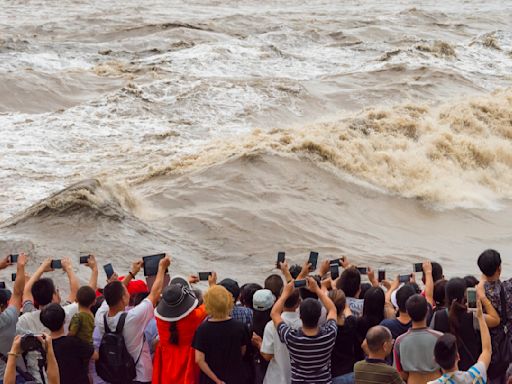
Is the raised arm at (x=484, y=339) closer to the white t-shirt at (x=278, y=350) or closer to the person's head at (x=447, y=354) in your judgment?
the person's head at (x=447, y=354)

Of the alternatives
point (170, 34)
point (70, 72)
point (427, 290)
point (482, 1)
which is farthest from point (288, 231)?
point (482, 1)

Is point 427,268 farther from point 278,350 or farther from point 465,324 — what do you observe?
point 278,350

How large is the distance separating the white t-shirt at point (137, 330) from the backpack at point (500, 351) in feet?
6.51

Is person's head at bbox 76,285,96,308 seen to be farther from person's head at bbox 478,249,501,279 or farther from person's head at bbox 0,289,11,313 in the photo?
person's head at bbox 478,249,501,279

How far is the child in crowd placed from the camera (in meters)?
5.14

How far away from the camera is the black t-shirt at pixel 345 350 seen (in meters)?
5.21

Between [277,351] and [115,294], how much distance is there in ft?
3.25

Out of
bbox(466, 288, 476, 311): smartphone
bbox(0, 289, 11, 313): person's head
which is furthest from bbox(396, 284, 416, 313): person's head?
bbox(0, 289, 11, 313): person's head

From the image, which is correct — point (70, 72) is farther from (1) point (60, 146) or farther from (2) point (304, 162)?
(2) point (304, 162)

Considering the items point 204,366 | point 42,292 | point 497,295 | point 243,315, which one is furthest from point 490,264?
point 42,292

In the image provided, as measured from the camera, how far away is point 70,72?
76.6 feet

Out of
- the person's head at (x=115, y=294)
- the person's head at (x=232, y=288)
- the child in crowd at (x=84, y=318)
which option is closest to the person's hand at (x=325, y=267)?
the person's head at (x=232, y=288)

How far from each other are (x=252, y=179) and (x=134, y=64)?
1243cm

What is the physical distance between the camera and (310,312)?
4879 millimetres
